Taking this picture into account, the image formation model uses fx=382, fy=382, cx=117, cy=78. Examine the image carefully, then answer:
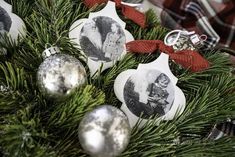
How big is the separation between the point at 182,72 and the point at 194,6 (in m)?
0.37

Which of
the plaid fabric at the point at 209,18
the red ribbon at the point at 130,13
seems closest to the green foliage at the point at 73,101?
the red ribbon at the point at 130,13

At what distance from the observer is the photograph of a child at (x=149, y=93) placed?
2.05 ft

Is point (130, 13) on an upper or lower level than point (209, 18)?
upper

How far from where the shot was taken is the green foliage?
0.51 meters

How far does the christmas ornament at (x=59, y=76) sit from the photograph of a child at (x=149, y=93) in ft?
0.31

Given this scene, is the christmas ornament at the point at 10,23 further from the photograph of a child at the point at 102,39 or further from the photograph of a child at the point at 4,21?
the photograph of a child at the point at 102,39

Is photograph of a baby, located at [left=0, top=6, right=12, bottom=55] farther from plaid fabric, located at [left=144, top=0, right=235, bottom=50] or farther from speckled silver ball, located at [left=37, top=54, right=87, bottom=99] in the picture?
plaid fabric, located at [left=144, top=0, right=235, bottom=50]

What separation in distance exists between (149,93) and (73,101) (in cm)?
14

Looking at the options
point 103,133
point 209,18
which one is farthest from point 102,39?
point 209,18

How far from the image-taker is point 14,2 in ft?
2.33

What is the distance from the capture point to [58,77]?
1.84 feet

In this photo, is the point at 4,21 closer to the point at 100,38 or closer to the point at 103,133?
the point at 100,38

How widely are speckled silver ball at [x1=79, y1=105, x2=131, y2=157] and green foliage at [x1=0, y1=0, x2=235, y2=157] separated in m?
0.02

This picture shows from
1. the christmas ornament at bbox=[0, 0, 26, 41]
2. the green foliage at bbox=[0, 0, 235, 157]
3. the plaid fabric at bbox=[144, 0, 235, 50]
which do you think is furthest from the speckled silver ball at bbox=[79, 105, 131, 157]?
the plaid fabric at bbox=[144, 0, 235, 50]
